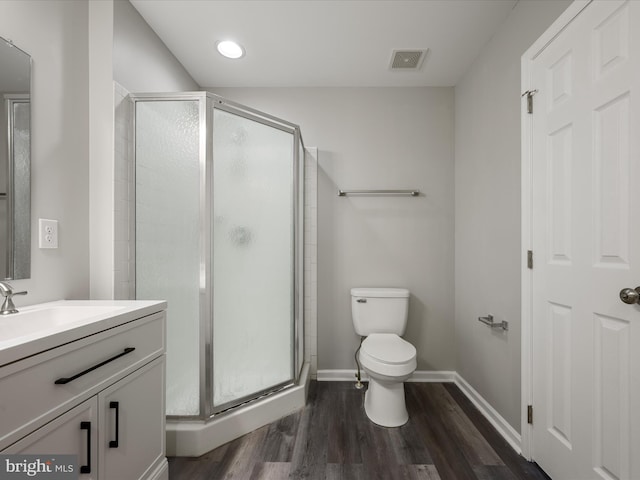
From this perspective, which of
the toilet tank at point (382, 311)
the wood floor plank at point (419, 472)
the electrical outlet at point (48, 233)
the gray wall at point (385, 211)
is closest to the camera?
the electrical outlet at point (48, 233)

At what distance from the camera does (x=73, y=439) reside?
2.74 ft

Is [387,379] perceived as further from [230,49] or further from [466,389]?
[230,49]

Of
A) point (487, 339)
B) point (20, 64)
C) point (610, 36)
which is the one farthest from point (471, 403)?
point (20, 64)

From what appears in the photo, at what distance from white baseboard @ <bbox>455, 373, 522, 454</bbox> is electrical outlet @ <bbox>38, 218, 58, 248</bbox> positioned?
2429 millimetres

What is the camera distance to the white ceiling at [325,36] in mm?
1629

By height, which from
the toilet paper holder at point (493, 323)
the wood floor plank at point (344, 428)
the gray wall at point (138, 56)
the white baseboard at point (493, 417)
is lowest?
the wood floor plank at point (344, 428)

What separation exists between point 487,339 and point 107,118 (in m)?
2.50

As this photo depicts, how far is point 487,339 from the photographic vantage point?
1.87m

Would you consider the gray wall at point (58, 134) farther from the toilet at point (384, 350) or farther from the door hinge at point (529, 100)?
the door hinge at point (529, 100)

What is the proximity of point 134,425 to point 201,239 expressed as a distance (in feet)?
2.75

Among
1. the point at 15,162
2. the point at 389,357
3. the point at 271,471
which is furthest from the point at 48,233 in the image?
the point at 389,357

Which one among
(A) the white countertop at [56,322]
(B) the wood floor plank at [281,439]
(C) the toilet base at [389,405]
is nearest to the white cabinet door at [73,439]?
(A) the white countertop at [56,322]

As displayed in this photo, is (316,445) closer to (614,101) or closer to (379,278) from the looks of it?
(379,278)

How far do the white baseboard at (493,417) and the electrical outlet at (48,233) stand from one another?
2429mm
